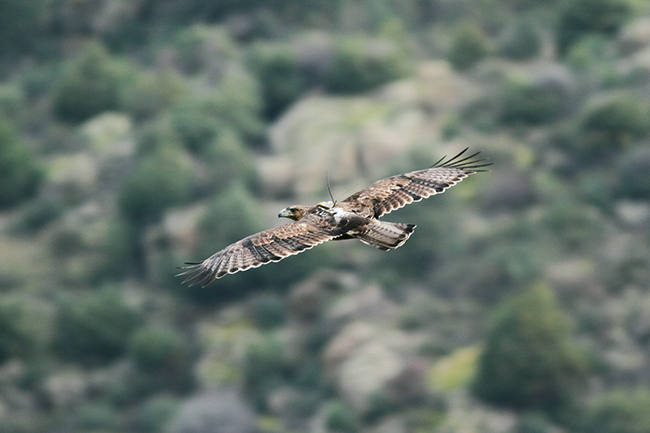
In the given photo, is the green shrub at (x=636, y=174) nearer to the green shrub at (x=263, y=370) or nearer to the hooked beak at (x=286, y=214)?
the green shrub at (x=263, y=370)

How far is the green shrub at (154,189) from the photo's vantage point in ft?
319

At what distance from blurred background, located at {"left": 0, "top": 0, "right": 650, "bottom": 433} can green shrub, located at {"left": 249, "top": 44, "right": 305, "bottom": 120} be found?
277 millimetres

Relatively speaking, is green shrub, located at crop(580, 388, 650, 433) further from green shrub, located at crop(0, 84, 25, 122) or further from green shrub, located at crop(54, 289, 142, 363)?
green shrub, located at crop(0, 84, 25, 122)

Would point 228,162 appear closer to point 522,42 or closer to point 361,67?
point 361,67

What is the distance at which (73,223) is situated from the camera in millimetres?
95375

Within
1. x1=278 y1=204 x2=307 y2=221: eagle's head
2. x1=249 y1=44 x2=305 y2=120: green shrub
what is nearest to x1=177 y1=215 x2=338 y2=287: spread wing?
x1=278 y1=204 x2=307 y2=221: eagle's head

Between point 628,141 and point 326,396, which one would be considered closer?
point 326,396

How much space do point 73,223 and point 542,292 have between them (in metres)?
43.3

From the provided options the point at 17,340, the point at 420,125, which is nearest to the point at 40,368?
the point at 17,340

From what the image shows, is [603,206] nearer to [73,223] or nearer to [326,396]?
[326,396]

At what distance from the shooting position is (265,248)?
746 inches

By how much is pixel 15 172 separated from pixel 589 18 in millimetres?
56545

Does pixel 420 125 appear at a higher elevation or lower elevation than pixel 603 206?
higher

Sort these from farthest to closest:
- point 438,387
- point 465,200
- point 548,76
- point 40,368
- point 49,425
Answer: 1. point 548,76
2. point 465,200
3. point 40,368
4. point 49,425
5. point 438,387
